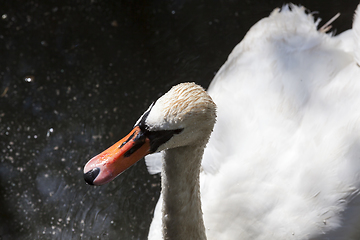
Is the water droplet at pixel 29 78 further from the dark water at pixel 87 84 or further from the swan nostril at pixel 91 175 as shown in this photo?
the swan nostril at pixel 91 175

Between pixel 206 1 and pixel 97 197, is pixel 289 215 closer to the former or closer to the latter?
pixel 97 197

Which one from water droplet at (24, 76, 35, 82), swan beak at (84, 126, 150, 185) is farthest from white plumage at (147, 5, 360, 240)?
water droplet at (24, 76, 35, 82)

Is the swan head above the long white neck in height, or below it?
above

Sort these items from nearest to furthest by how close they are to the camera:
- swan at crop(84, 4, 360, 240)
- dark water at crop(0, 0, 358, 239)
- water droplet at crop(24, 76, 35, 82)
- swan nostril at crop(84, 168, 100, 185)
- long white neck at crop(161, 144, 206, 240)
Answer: swan nostril at crop(84, 168, 100, 185) → swan at crop(84, 4, 360, 240) → long white neck at crop(161, 144, 206, 240) → dark water at crop(0, 0, 358, 239) → water droplet at crop(24, 76, 35, 82)

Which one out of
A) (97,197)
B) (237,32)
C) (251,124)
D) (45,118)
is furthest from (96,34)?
(251,124)

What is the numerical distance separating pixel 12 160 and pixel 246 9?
219 cm

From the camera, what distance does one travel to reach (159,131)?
1.41 metres

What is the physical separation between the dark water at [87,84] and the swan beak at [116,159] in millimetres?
1214

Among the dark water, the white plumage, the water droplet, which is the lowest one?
the white plumage

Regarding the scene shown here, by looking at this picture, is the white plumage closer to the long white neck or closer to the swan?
the swan

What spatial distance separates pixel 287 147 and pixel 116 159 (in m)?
0.94

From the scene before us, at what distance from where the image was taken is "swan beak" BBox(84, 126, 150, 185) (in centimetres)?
137

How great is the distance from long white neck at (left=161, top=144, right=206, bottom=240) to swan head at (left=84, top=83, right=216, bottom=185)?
0.12 m

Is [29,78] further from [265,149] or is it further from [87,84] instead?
[265,149]
